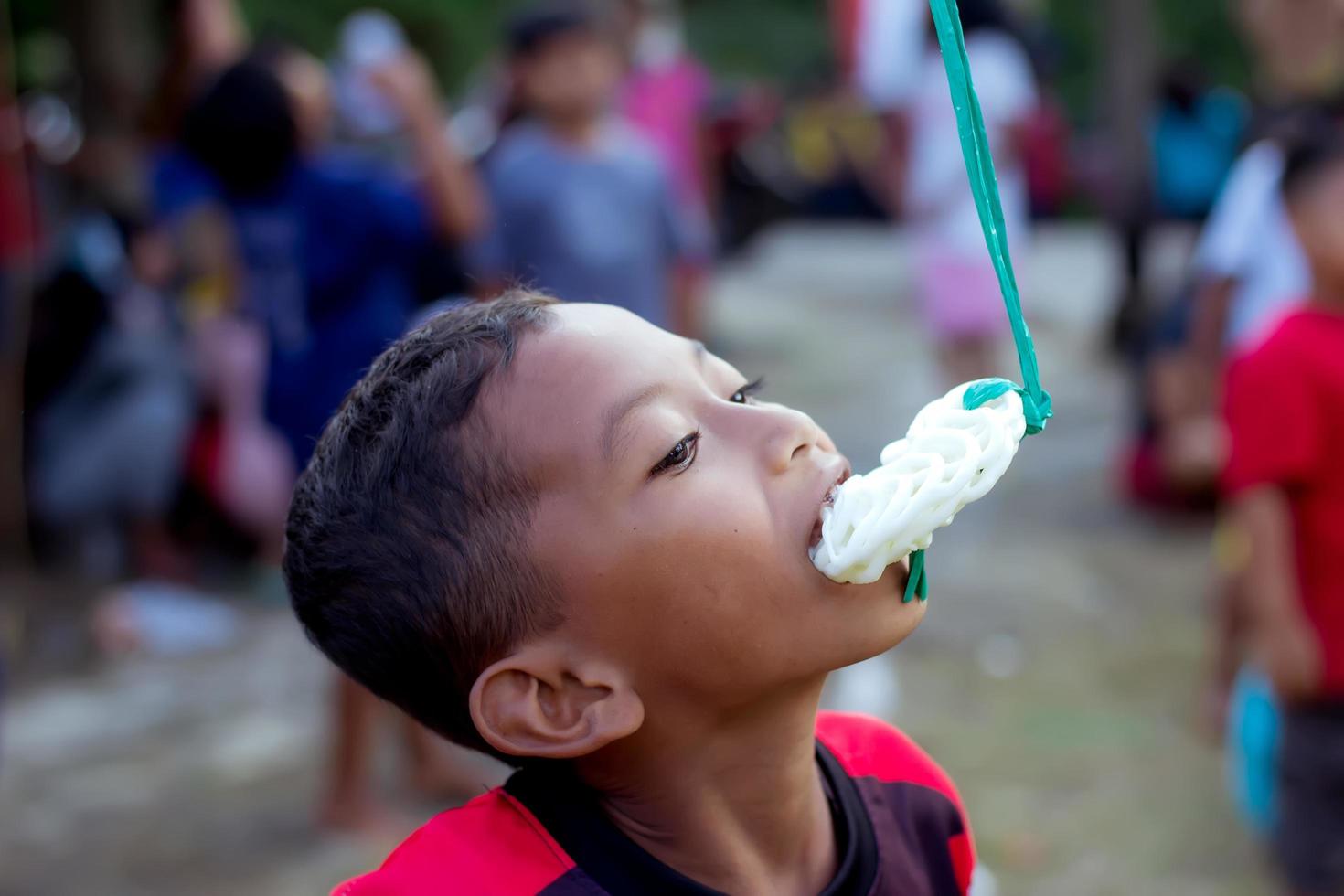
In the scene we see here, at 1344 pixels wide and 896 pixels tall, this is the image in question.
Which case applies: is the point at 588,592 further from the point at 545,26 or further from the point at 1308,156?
the point at 545,26

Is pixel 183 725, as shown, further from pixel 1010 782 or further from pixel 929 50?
pixel 929 50

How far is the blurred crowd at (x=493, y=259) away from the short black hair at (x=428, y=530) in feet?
0.84

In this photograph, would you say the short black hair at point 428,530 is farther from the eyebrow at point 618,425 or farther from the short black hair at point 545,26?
the short black hair at point 545,26

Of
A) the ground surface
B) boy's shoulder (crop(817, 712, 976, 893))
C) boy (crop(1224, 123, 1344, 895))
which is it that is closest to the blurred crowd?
boy (crop(1224, 123, 1344, 895))

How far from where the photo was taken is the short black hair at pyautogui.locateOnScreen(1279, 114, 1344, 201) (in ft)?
9.05

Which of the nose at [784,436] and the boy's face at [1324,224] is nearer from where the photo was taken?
the nose at [784,436]

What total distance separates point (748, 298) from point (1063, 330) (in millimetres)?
2484

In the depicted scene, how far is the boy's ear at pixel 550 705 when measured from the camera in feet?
3.81

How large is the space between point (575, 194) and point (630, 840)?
2.74m

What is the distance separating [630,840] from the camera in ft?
Answer: 3.99

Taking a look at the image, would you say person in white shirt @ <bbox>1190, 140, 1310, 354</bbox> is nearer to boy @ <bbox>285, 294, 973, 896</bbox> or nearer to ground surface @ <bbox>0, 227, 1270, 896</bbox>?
ground surface @ <bbox>0, 227, 1270, 896</bbox>

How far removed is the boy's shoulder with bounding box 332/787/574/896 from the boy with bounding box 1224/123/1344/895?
180 cm

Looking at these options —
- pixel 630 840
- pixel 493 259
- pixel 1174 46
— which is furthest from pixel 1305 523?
pixel 1174 46

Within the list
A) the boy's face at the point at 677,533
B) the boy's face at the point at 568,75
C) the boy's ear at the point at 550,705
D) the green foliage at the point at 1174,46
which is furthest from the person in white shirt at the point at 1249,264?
the green foliage at the point at 1174,46
